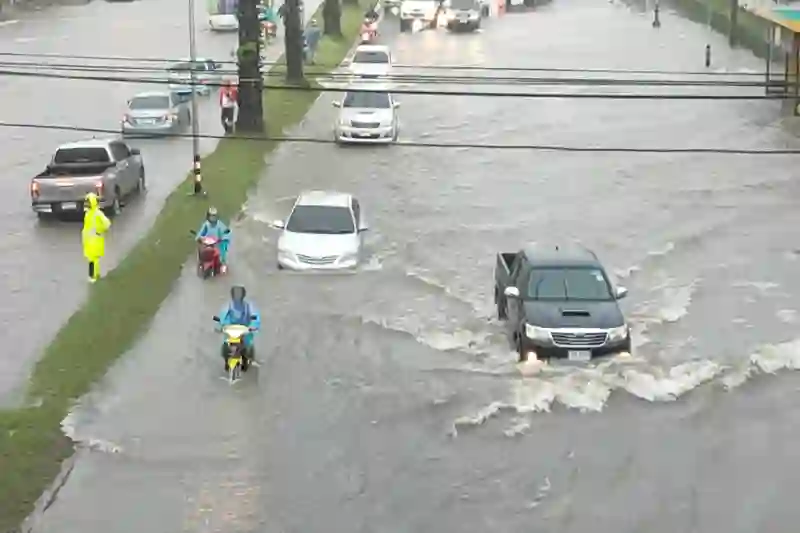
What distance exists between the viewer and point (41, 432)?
16.7 meters

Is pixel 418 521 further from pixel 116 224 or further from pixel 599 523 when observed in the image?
pixel 116 224

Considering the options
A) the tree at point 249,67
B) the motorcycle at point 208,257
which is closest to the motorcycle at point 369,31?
the tree at point 249,67

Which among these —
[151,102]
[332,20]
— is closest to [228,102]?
[151,102]

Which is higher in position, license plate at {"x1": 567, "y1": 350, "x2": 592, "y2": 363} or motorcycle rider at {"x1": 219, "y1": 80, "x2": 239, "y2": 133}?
motorcycle rider at {"x1": 219, "y1": 80, "x2": 239, "y2": 133}

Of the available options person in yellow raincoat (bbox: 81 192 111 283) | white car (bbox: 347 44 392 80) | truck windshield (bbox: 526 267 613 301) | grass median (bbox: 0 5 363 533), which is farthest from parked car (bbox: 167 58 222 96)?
truck windshield (bbox: 526 267 613 301)

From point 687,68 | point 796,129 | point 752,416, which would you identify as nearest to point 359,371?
point 752,416

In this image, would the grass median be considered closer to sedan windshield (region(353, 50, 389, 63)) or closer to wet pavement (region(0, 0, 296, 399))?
wet pavement (region(0, 0, 296, 399))

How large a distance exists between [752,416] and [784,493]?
2.99 metres

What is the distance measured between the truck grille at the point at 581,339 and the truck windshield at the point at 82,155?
14.5 metres

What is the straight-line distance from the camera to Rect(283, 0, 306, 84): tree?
155 feet

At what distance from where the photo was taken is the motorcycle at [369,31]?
216 ft

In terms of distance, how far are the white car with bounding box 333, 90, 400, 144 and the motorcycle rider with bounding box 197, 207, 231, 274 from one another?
45.1 feet

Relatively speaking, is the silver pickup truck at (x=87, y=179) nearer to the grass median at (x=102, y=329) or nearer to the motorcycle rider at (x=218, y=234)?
the grass median at (x=102, y=329)

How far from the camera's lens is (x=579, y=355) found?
64.2 ft
